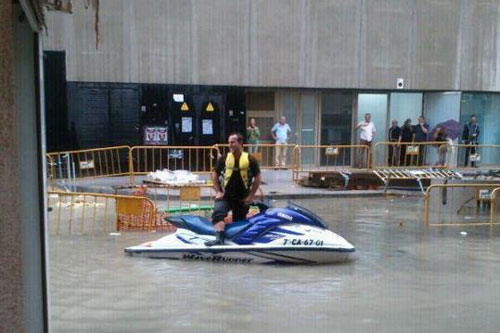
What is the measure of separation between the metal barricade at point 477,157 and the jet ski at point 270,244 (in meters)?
14.2

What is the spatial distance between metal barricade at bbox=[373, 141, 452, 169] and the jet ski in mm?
9756

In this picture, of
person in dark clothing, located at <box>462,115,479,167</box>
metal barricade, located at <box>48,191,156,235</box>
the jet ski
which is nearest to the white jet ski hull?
the jet ski

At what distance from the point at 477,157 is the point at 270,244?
653 inches

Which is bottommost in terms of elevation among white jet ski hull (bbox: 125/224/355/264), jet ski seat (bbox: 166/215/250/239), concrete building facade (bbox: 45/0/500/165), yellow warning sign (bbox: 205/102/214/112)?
white jet ski hull (bbox: 125/224/355/264)

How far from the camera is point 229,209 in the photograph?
8.02m

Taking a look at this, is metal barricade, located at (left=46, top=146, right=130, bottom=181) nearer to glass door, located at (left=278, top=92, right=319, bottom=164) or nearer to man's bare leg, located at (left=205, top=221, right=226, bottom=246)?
glass door, located at (left=278, top=92, right=319, bottom=164)

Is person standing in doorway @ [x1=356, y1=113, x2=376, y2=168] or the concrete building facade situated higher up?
the concrete building facade

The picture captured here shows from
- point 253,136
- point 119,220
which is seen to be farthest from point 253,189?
point 253,136

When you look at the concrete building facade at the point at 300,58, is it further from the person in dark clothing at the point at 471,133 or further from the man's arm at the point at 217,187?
the man's arm at the point at 217,187

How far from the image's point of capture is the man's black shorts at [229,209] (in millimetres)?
7766

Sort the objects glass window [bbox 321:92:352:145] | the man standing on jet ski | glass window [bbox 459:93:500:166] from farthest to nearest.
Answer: glass window [bbox 459:93:500:166] < glass window [bbox 321:92:352:145] < the man standing on jet ski

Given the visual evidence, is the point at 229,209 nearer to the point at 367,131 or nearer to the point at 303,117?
the point at 367,131

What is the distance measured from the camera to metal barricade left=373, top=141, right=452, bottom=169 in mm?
17984

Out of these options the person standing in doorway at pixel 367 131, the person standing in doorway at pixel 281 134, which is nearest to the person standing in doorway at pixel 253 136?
the person standing in doorway at pixel 281 134
